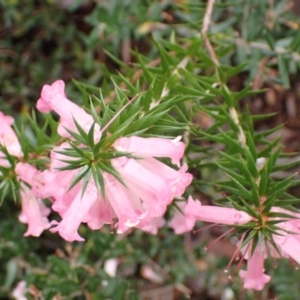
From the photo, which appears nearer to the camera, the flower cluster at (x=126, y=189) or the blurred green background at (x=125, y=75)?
the flower cluster at (x=126, y=189)

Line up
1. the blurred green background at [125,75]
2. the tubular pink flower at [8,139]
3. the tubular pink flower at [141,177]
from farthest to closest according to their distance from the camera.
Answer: the blurred green background at [125,75]
the tubular pink flower at [8,139]
the tubular pink flower at [141,177]

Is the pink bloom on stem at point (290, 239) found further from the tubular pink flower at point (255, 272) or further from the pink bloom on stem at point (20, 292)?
the pink bloom on stem at point (20, 292)

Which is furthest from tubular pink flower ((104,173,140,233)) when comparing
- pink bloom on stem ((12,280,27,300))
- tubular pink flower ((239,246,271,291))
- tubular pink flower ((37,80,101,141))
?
pink bloom on stem ((12,280,27,300))

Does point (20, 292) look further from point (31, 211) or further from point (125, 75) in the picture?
point (125, 75)

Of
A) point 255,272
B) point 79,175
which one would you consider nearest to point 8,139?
point 79,175

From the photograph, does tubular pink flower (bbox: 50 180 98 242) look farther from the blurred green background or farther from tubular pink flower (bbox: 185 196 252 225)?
the blurred green background

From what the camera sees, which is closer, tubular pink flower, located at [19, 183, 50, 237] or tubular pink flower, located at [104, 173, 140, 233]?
tubular pink flower, located at [104, 173, 140, 233]

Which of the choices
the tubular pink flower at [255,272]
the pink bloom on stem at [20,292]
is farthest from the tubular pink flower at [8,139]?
the pink bloom on stem at [20,292]
